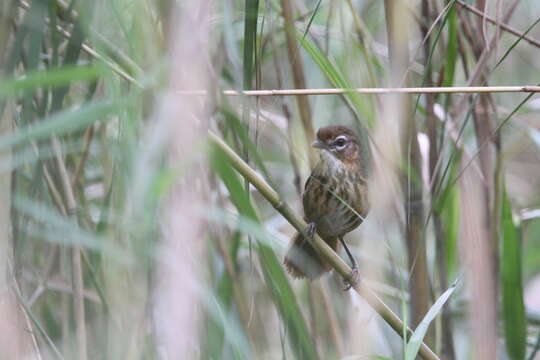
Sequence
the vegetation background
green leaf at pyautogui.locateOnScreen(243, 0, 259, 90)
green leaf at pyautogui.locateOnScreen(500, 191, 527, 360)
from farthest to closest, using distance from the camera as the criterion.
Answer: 1. green leaf at pyautogui.locateOnScreen(500, 191, 527, 360)
2. green leaf at pyautogui.locateOnScreen(243, 0, 259, 90)
3. the vegetation background

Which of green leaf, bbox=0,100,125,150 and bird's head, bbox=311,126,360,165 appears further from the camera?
bird's head, bbox=311,126,360,165

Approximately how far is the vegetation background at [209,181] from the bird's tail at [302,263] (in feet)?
0.20

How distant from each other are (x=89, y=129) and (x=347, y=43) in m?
0.76

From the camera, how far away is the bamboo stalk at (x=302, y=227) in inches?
60.4

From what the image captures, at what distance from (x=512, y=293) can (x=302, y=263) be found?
617 mm

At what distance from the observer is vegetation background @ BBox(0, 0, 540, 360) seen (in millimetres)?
1334

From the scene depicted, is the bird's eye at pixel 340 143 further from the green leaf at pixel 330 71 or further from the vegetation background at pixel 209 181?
the green leaf at pixel 330 71

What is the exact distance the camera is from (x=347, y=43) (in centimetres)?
229

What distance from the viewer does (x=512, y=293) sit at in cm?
216

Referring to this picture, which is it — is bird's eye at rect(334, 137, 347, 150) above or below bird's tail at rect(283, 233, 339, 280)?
above

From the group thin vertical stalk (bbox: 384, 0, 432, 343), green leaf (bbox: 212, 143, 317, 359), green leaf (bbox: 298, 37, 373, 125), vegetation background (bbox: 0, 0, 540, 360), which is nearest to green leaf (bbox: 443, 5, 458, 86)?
vegetation background (bbox: 0, 0, 540, 360)

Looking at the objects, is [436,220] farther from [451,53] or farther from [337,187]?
[337,187]

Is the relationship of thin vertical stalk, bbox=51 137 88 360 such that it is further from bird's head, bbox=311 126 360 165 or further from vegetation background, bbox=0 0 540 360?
bird's head, bbox=311 126 360 165

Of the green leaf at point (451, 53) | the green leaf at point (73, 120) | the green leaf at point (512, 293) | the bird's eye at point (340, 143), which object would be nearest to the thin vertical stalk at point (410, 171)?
the green leaf at point (451, 53)
